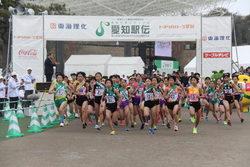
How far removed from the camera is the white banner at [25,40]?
79.6 ft

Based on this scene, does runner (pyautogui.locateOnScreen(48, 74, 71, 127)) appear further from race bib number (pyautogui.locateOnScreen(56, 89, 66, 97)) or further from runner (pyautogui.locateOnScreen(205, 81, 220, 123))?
runner (pyautogui.locateOnScreen(205, 81, 220, 123))

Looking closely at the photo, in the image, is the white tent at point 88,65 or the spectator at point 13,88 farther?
the white tent at point 88,65

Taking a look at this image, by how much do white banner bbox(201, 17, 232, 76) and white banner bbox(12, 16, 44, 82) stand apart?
363 inches

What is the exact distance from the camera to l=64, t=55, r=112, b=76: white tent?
42.5m

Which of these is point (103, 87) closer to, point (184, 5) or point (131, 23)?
point (131, 23)

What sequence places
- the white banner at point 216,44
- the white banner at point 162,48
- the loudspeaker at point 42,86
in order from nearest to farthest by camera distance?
the loudspeaker at point 42,86
the white banner at point 216,44
the white banner at point 162,48

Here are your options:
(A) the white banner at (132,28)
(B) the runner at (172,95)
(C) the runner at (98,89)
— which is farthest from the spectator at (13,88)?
(B) the runner at (172,95)

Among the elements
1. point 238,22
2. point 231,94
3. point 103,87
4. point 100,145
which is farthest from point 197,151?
point 238,22

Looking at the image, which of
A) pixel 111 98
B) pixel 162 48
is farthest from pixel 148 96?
pixel 162 48

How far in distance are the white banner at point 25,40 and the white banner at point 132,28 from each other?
1443mm

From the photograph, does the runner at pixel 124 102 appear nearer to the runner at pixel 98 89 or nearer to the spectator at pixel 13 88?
the runner at pixel 98 89

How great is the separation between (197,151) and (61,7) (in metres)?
37.2

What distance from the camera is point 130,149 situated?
976 cm

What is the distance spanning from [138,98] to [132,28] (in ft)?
31.0
